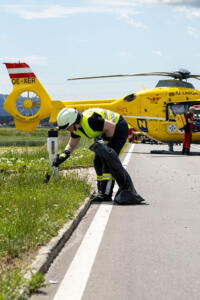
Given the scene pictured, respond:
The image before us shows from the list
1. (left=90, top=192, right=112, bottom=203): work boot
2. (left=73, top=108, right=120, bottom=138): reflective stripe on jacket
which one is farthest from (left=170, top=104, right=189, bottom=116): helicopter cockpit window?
(left=90, top=192, right=112, bottom=203): work boot

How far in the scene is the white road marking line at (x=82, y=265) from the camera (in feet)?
15.3

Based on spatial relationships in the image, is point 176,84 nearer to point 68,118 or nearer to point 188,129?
point 188,129

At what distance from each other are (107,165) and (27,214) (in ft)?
10.3

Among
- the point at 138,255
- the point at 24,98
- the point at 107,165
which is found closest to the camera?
the point at 138,255

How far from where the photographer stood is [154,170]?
1614 cm

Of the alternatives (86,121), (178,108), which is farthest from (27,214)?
(178,108)

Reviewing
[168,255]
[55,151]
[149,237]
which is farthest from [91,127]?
[168,255]

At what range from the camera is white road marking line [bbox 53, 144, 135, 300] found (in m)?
4.68

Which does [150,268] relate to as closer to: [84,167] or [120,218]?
[120,218]

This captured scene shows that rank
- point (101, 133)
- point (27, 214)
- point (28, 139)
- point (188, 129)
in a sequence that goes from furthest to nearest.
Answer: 1. point (188, 129)
2. point (28, 139)
3. point (101, 133)
4. point (27, 214)

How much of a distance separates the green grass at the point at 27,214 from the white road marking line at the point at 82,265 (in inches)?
11.1

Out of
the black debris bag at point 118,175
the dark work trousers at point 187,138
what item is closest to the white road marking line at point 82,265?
the black debris bag at point 118,175

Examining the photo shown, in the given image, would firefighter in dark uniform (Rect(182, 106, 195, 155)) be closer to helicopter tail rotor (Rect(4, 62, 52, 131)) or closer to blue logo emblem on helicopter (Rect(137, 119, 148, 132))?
blue logo emblem on helicopter (Rect(137, 119, 148, 132))

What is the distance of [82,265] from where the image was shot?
5531mm
